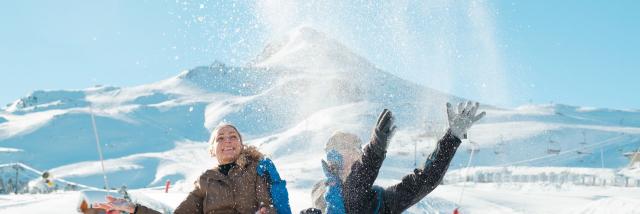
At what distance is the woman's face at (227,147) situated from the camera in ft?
14.2

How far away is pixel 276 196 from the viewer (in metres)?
4.01

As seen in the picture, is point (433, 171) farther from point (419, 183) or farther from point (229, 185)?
→ point (229, 185)

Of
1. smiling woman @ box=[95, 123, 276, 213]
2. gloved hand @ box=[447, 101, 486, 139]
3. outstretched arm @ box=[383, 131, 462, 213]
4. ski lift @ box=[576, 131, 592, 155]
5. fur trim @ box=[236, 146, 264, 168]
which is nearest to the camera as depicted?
smiling woman @ box=[95, 123, 276, 213]

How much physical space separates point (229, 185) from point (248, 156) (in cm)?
24

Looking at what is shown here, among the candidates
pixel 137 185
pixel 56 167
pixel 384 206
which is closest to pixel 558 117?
pixel 137 185

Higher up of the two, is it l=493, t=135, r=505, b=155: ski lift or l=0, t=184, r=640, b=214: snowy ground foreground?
l=493, t=135, r=505, b=155: ski lift

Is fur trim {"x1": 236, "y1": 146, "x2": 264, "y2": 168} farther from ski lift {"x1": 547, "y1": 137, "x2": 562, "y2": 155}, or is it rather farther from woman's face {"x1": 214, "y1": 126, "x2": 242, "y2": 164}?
ski lift {"x1": 547, "y1": 137, "x2": 562, "y2": 155}

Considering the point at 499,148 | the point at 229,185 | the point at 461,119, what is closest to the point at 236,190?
the point at 229,185

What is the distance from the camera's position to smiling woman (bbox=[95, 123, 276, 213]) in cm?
409

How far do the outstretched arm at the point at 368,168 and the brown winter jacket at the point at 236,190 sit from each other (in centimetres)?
57

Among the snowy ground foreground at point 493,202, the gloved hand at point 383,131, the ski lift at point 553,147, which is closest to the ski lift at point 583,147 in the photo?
the ski lift at point 553,147

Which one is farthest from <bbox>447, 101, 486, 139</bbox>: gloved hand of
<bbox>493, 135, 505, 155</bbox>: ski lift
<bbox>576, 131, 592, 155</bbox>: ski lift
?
<bbox>576, 131, 592, 155</bbox>: ski lift

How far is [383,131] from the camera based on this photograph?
430 cm

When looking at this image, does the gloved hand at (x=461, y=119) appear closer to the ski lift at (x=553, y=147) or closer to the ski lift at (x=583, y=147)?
the ski lift at (x=553, y=147)
